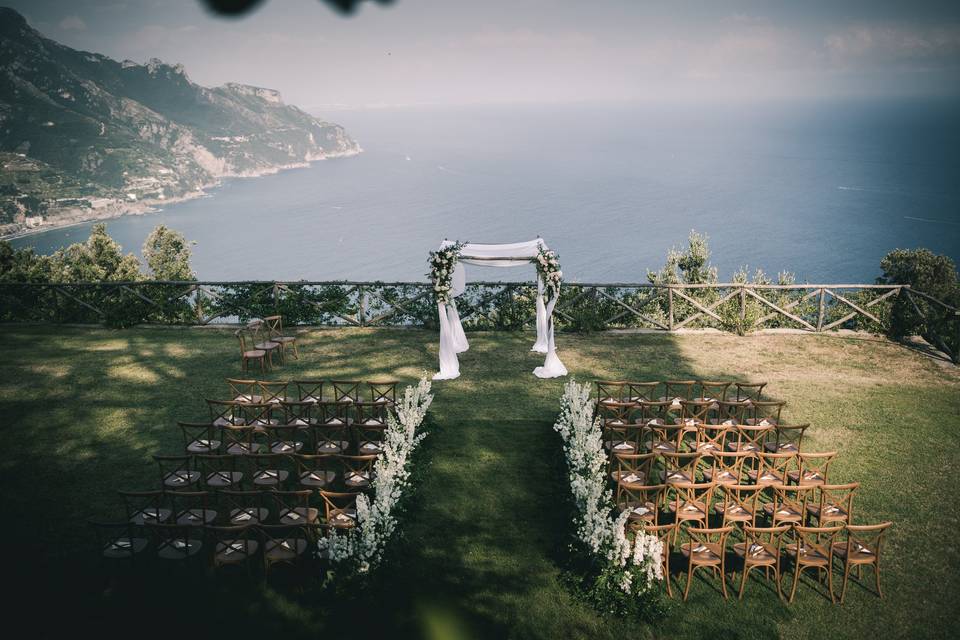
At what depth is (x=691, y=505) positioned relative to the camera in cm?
771

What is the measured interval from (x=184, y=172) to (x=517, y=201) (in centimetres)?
8415

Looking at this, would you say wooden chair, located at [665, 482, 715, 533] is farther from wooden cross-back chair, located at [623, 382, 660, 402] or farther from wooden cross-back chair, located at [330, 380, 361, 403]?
wooden cross-back chair, located at [330, 380, 361, 403]

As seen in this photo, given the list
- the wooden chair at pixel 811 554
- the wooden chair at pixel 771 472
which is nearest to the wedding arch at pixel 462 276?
the wooden chair at pixel 771 472

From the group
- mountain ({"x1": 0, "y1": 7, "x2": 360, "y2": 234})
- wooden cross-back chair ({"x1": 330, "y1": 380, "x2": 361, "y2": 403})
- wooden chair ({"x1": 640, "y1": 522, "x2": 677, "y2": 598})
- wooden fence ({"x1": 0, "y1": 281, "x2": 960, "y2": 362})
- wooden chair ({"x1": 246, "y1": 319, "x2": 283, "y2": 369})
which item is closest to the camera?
wooden chair ({"x1": 640, "y1": 522, "x2": 677, "y2": 598})

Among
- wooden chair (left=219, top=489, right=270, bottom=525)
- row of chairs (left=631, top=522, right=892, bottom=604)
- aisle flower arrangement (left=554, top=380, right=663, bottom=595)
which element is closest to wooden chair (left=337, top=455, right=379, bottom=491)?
wooden chair (left=219, top=489, right=270, bottom=525)

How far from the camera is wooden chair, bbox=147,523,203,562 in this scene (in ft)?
22.5

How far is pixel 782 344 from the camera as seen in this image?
15.0 metres

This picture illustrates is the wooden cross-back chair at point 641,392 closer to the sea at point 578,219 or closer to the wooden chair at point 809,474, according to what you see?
the wooden chair at point 809,474

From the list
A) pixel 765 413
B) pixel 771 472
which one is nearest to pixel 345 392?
pixel 771 472

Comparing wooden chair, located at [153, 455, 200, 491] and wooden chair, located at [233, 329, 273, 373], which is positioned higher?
wooden chair, located at [233, 329, 273, 373]

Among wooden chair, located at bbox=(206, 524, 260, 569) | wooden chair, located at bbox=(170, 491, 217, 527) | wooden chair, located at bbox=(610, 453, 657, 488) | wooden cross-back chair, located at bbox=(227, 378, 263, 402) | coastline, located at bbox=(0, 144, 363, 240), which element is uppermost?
coastline, located at bbox=(0, 144, 363, 240)

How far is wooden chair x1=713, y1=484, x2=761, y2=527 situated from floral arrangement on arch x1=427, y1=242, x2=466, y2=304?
7029 mm

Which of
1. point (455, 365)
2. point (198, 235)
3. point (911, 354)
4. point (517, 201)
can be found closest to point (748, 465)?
point (455, 365)

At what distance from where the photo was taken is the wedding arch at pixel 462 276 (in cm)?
1284
